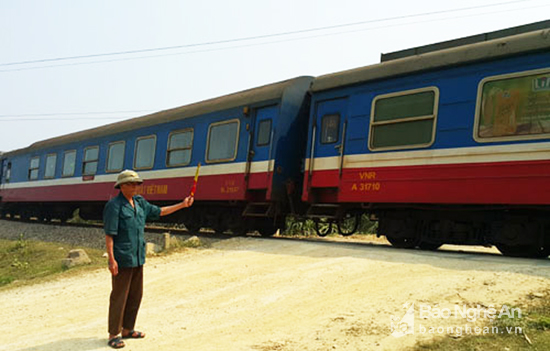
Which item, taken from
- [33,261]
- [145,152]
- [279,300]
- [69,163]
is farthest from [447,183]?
[69,163]

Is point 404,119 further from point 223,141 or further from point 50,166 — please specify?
point 50,166

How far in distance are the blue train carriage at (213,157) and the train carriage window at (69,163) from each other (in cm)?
5

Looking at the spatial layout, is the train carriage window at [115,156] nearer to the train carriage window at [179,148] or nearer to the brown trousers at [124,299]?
the train carriage window at [179,148]

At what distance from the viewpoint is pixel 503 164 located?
8414mm

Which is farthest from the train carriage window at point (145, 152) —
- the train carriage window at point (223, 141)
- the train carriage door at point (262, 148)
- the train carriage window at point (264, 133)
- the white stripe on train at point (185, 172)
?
the train carriage window at point (264, 133)

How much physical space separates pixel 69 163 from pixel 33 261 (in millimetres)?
9362

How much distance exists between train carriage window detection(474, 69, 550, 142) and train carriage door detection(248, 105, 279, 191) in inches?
196

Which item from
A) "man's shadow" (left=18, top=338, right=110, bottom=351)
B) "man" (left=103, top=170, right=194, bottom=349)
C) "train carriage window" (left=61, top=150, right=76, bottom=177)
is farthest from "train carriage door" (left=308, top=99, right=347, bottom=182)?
"train carriage window" (left=61, top=150, right=76, bottom=177)

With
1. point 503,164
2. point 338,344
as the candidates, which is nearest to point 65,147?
point 503,164

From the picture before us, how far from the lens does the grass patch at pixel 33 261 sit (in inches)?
415

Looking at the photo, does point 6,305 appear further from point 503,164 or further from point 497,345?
point 503,164

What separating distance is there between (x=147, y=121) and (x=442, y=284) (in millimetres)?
12896

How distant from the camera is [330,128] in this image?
1130 cm

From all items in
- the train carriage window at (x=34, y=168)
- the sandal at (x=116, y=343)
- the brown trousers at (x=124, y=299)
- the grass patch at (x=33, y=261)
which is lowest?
the grass patch at (x=33, y=261)
